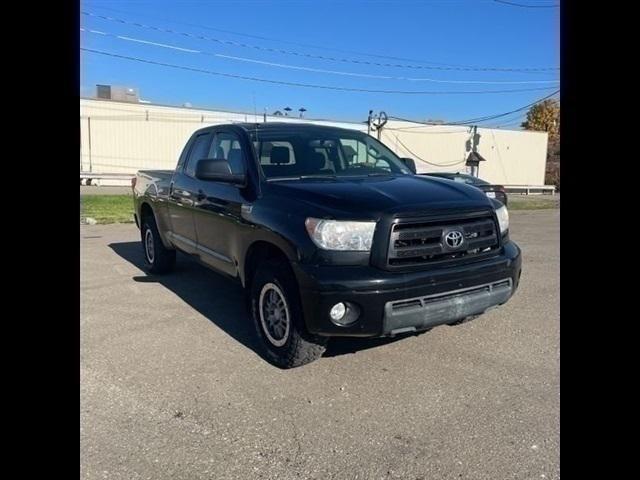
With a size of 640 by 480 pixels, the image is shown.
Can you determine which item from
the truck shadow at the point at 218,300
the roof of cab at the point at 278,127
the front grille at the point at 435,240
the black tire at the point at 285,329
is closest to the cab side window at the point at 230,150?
the roof of cab at the point at 278,127

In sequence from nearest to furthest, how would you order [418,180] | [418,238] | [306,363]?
[418,238] < [306,363] < [418,180]

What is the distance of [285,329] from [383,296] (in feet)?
2.79

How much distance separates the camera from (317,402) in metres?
3.38

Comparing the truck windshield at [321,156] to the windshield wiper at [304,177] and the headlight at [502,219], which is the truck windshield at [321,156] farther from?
the headlight at [502,219]

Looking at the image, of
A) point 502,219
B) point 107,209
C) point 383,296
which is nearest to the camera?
point 383,296

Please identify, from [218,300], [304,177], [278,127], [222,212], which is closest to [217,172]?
[222,212]

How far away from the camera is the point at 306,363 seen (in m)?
3.83

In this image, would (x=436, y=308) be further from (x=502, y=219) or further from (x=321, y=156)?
(x=321, y=156)

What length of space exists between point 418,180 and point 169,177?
11.0 feet

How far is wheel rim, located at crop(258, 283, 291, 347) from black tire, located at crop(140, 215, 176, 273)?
10.5 feet

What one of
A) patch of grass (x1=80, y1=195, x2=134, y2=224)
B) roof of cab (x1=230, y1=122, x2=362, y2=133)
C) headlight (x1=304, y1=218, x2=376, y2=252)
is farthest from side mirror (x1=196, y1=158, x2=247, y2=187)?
patch of grass (x1=80, y1=195, x2=134, y2=224)
